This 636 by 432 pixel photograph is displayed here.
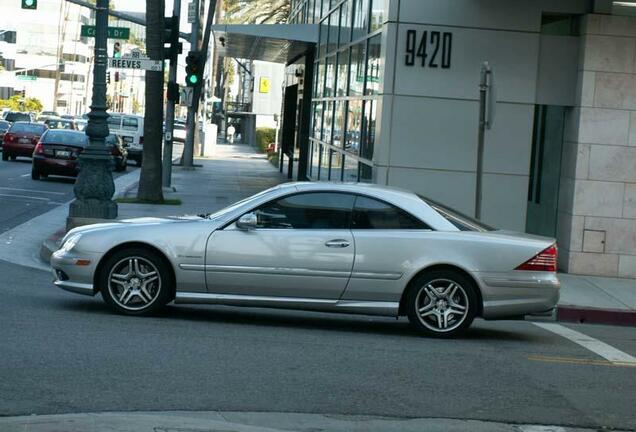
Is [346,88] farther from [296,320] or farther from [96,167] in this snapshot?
[296,320]

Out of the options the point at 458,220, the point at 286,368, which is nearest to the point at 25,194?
the point at 458,220

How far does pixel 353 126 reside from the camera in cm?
2189

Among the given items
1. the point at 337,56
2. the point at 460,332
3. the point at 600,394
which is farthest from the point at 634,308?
the point at 337,56

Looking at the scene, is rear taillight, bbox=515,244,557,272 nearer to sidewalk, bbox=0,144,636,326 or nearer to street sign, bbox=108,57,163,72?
sidewalk, bbox=0,144,636,326

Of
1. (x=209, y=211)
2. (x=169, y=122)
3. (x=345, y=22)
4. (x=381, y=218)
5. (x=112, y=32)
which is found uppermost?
(x=345, y=22)

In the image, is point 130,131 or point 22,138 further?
point 130,131

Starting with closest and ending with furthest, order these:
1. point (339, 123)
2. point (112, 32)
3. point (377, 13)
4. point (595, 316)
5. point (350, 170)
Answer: point (595, 316), point (377, 13), point (112, 32), point (350, 170), point (339, 123)

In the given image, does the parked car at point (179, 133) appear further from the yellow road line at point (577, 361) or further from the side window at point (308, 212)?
the yellow road line at point (577, 361)

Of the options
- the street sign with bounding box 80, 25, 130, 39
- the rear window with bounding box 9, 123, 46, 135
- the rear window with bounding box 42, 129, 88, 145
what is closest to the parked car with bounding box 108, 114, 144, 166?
the rear window with bounding box 9, 123, 46, 135

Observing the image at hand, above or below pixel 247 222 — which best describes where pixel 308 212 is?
above

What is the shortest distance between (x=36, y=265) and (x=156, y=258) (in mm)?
5533

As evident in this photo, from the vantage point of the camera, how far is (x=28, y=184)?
31766mm

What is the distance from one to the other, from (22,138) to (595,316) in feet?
110

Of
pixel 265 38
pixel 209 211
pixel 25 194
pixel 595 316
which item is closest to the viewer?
pixel 595 316
